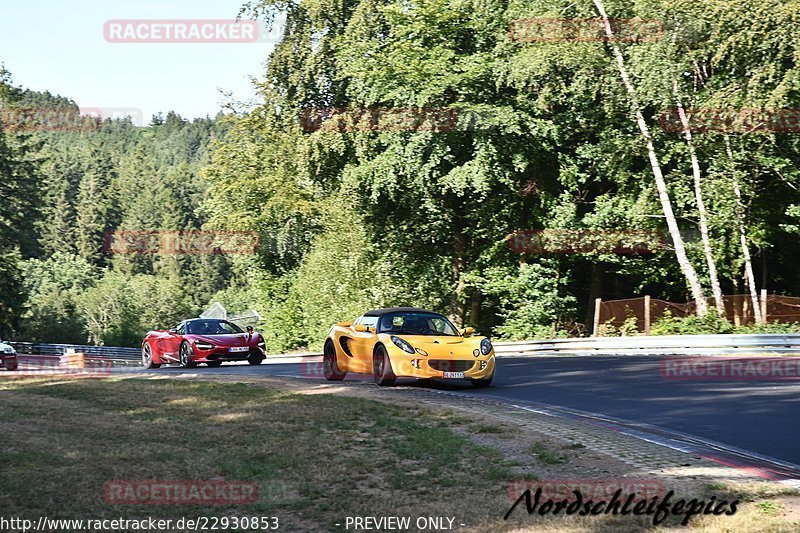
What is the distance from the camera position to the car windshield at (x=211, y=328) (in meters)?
26.4

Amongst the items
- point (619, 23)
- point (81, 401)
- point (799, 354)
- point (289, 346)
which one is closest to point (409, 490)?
point (81, 401)

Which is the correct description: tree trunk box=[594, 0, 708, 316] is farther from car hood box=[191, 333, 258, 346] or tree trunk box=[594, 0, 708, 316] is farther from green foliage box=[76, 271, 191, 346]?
green foliage box=[76, 271, 191, 346]

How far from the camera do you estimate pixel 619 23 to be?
33250mm

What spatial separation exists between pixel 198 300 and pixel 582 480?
136440 millimetres

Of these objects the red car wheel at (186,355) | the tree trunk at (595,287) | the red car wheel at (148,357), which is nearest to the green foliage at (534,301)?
the tree trunk at (595,287)

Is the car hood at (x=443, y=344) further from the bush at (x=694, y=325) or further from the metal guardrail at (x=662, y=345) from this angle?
the bush at (x=694, y=325)

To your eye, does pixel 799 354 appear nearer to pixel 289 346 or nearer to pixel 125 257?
pixel 289 346

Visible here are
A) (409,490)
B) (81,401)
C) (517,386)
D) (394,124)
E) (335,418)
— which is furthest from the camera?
(394,124)
